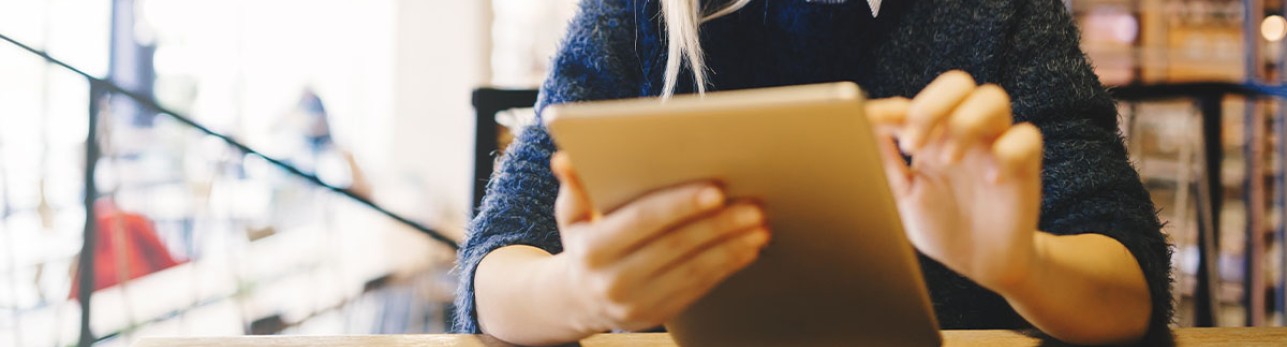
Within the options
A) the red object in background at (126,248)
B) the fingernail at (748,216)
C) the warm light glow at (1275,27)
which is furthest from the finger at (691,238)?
the red object in background at (126,248)

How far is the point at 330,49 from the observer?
4.54 metres

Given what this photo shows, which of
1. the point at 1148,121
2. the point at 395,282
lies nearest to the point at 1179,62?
the point at 1148,121

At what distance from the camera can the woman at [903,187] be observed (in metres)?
0.45

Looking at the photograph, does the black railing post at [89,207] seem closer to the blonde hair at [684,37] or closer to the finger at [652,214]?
the blonde hair at [684,37]

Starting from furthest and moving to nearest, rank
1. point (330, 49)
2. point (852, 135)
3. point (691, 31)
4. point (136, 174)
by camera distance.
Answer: point (330, 49), point (136, 174), point (691, 31), point (852, 135)

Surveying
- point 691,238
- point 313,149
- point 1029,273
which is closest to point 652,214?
point 691,238

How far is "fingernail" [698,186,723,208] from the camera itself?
1.38 ft

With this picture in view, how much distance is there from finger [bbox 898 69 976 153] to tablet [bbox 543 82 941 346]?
0.11ft

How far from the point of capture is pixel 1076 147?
0.72 meters

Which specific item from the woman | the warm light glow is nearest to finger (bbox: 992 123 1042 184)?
the woman

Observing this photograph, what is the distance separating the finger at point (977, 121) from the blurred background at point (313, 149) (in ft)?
2.44

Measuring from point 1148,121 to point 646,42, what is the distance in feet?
8.97

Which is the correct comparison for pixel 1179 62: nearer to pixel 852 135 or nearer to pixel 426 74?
pixel 426 74

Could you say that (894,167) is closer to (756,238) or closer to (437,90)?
(756,238)
